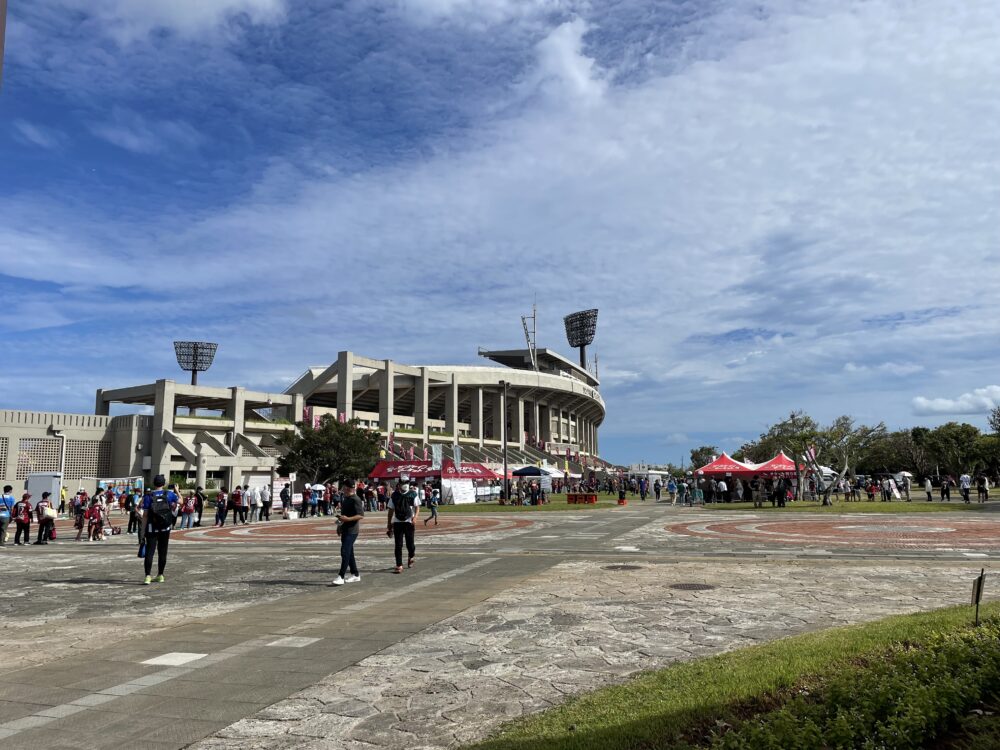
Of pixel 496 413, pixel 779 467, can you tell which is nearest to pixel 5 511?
pixel 779 467

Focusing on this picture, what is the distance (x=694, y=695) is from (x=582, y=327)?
134 m

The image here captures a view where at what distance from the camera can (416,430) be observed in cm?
8119

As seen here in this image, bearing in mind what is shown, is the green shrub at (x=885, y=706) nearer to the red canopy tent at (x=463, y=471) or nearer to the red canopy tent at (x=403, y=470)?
the red canopy tent at (x=403, y=470)

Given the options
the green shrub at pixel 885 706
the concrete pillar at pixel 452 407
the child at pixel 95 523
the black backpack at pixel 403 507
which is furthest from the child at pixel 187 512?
the concrete pillar at pixel 452 407

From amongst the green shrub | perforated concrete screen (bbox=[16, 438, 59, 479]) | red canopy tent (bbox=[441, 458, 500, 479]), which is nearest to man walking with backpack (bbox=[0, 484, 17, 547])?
the green shrub

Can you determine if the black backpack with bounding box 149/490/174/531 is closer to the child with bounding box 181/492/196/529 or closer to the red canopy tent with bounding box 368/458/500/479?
the child with bounding box 181/492/196/529

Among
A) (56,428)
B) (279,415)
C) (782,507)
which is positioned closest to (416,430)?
(279,415)

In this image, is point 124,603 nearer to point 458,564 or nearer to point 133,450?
point 458,564

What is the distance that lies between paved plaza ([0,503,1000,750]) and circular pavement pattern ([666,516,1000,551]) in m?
0.30

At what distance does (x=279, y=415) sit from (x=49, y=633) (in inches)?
3014

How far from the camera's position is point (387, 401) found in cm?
7894

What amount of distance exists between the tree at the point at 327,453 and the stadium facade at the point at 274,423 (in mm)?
2510

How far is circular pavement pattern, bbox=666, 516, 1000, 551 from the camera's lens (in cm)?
1702

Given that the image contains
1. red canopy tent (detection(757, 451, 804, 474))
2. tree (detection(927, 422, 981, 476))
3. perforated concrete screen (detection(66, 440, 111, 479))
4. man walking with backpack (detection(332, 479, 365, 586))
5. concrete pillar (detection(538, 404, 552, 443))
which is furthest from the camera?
concrete pillar (detection(538, 404, 552, 443))
